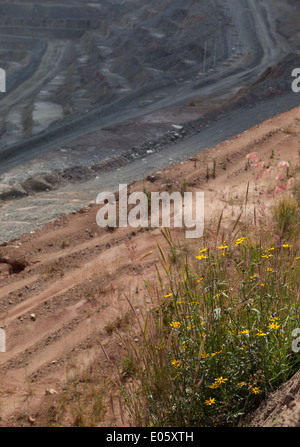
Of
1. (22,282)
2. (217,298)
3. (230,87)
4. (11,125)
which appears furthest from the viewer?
(11,125)

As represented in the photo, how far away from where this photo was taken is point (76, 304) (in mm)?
7875

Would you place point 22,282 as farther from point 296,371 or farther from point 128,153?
point 128,153

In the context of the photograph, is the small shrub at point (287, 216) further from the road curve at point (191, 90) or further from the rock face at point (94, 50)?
the rock face at point (94, 50)

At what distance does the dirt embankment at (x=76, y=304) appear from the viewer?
5.42 meters

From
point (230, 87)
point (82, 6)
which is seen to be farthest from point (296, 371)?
point (82, 6)

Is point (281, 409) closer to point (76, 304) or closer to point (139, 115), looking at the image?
point (76, 304)

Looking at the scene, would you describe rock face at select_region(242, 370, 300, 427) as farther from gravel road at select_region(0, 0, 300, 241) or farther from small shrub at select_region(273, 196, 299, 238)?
gravel road at select_region(0, 0, 300, 241)

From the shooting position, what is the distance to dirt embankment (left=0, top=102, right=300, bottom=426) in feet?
17.8

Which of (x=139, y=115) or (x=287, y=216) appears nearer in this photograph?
(x=287, y=216)

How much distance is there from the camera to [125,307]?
7359 mm

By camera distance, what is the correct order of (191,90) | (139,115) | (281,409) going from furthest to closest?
1. (191,90)
2. (139,115)
3. (281,409)

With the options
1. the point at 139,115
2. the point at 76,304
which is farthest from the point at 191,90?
the point at 76,304

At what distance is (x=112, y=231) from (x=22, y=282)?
2566 millimetres

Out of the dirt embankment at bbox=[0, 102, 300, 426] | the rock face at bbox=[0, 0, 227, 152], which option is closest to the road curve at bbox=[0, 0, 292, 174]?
the rock face at bbox=[0, 0, 227, 152]
